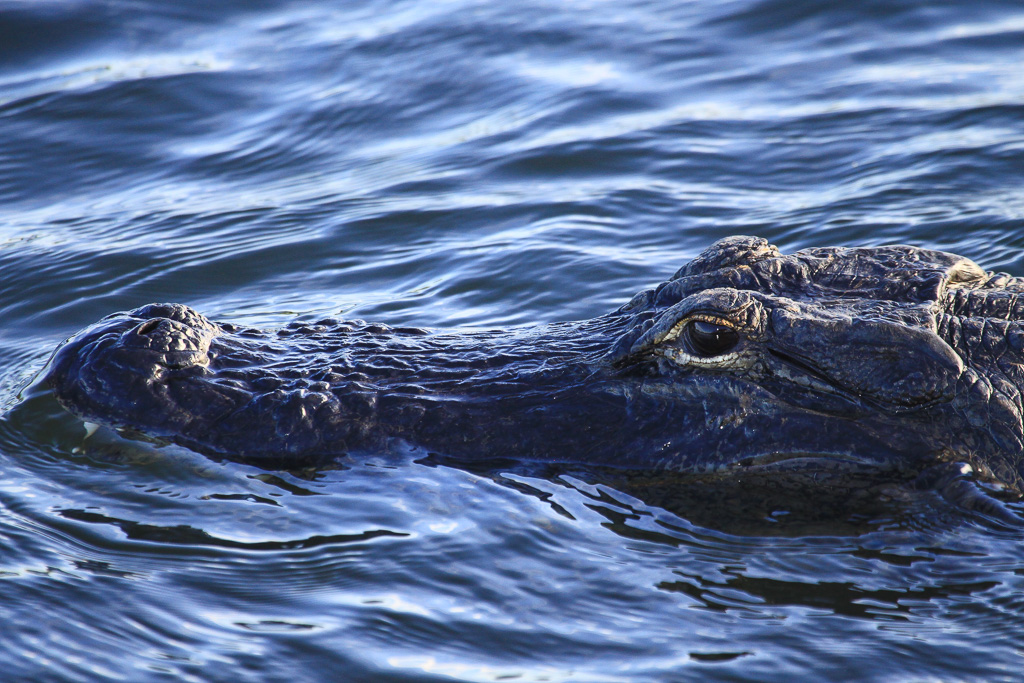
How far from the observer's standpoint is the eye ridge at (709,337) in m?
3.99

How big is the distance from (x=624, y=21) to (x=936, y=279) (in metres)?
8.95

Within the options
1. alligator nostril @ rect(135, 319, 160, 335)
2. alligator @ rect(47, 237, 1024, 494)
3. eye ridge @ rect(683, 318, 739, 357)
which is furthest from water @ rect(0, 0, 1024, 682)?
eye ridge @ rect(683, 318, 739, 357)

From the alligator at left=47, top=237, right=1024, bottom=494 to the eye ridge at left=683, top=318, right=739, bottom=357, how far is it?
11mm

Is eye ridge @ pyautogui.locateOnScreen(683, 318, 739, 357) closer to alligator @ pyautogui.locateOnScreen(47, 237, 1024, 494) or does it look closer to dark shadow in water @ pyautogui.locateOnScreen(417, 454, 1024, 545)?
alligator @ pyautogui.locateOnScreen(47, 237, 1024, 494)

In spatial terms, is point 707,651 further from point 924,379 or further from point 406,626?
point 924,379

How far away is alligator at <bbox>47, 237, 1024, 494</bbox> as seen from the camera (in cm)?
392

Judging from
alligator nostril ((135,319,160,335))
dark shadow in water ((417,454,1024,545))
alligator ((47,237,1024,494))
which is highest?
alligator nostril ((135,319,160,335))

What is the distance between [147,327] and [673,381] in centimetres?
211

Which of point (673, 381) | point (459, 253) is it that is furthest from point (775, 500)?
point (459, 253)

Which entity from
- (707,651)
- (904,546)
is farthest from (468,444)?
(904,546)

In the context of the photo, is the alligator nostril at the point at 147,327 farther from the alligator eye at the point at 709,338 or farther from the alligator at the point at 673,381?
the alligator eye at the point at 709,338

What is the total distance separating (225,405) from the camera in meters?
4.27

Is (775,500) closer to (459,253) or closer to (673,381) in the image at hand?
(673,381)

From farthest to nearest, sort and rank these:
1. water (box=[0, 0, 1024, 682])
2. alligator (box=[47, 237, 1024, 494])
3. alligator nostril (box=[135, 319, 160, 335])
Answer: alligator nostril (box=[135, 319, 160, 335]) < alligator (box=[47, 237, 1024, 494]) < water (box=[0, 0, 1024, 682])
